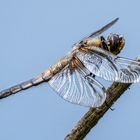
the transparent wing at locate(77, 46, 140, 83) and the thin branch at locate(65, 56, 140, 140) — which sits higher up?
the thin branch at locate(65, 56, 140, 140)

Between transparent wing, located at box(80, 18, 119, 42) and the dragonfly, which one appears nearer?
the dragonfly

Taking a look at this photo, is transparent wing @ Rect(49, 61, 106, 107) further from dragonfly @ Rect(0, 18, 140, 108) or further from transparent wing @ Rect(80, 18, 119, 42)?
transparent wing @ Rect(80, 18, 119, 42)

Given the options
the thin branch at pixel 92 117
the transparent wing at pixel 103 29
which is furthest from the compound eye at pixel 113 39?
the thin branch at pixel 92 117

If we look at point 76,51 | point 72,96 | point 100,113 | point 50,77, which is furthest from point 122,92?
point 76,51

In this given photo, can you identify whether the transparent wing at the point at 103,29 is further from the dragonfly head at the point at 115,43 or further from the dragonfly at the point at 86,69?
the dragonfly head at the point at 115,43

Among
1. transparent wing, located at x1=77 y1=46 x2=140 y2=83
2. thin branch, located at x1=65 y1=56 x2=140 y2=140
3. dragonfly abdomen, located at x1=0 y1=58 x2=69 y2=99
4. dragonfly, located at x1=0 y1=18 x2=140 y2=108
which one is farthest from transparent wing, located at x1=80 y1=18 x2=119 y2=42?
thin branch, located at x1=65 y1=56 x2=140 y2=140
